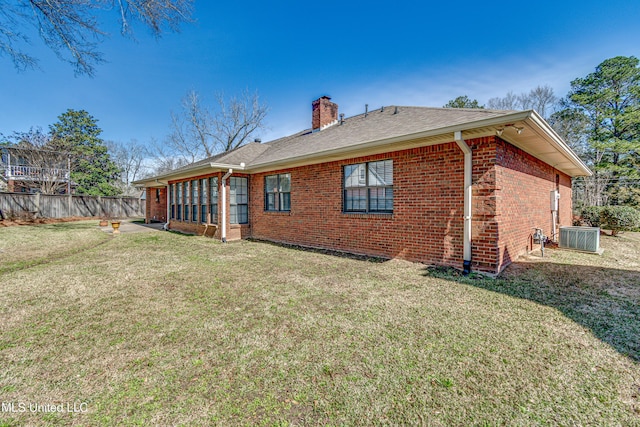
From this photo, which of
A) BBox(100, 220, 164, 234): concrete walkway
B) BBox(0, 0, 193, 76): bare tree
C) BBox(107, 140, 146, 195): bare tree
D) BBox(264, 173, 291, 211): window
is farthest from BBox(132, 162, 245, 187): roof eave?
BBox(107, 140, 146, 195): bare tree

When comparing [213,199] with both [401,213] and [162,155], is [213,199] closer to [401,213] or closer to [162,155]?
[401,213]

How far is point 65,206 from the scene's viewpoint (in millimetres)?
19422

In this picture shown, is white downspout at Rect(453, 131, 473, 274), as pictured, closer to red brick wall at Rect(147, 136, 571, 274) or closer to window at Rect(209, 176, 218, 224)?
red brick wall at Rect(147, 136, 571, 274)

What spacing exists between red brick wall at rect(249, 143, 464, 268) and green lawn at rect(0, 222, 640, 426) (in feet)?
2.84

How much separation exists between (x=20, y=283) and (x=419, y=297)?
694 cm

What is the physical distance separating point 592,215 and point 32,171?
3729 cm

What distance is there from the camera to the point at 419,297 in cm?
411

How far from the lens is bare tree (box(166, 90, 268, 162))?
24391 millimetres

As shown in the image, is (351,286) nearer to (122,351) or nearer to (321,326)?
(321,326)

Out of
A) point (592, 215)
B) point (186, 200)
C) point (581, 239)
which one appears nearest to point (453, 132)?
point (581, 239)

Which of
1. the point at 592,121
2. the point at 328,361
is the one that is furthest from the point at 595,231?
the point at 592,121

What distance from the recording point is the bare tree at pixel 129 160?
37000mm

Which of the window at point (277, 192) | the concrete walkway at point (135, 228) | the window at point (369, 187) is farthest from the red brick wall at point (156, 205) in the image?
the window at point (369, 187)

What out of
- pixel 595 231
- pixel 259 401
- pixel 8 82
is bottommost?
pixel 259 401
